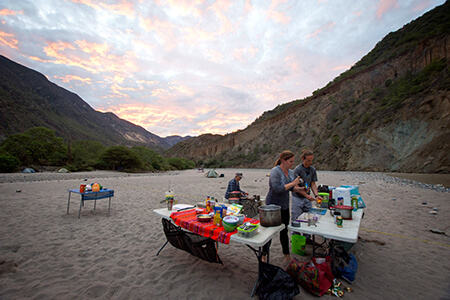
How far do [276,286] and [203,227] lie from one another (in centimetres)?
130

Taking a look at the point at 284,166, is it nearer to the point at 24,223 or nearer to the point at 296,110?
the point at 24,223

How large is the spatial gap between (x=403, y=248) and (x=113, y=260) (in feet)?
19.9

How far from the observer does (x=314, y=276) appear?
2863 millimetres

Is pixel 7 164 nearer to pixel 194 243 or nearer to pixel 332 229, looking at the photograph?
pixel 194 243

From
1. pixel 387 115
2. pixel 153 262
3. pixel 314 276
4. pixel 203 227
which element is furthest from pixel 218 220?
pixel 387 115

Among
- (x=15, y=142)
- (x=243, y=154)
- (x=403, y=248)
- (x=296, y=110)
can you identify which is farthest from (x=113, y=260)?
(x=243, y=154)

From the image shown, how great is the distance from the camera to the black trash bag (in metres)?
2.62

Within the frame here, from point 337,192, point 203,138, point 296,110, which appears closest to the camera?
point 337,192

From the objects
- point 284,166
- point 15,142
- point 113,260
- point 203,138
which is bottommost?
point 113,260

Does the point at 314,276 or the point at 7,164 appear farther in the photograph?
the point at 7,164

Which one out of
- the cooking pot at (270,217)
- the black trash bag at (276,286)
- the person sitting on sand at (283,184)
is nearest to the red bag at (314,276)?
the black trash bag at (276,286)

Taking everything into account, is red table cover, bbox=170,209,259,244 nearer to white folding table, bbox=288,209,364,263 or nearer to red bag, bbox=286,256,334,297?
white folding table, bbox=288,209,364,263

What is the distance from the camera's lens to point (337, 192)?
4023 mm

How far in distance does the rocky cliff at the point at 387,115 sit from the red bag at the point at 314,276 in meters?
22.7
